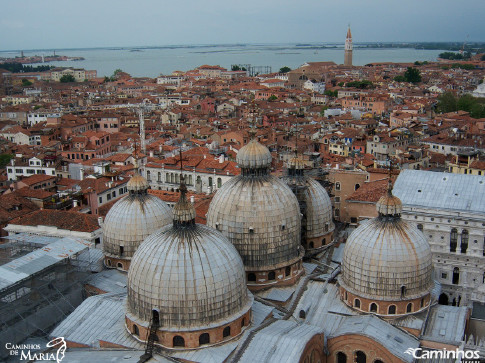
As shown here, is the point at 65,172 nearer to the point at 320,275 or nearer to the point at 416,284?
the point at 320,275

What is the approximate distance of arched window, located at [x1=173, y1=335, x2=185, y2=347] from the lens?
16641 mm

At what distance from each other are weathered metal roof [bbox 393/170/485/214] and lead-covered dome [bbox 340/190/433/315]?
6.17 m

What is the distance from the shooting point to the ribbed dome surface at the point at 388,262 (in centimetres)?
1908

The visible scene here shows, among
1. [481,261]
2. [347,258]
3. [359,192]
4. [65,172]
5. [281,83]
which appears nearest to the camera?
[347,258]

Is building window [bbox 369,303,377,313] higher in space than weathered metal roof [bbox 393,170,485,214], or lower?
lower

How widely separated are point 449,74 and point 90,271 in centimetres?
14415

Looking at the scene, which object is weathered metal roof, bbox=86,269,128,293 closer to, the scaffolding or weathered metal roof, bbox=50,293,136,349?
the scaffolding

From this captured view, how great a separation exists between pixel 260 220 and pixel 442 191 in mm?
10492

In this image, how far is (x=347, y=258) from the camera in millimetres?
20094

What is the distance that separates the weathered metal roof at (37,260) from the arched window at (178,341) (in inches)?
257

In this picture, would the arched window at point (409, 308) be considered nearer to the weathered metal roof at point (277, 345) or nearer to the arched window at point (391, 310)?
the arched window at point (391, 310)

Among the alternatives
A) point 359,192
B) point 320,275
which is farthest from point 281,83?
point 320,275

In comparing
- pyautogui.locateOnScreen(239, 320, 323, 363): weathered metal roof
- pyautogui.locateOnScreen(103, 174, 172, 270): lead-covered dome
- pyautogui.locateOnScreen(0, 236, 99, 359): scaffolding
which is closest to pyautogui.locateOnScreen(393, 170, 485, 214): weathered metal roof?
pyautogui.locateOnScreen(239, 320, 323, 363): weathered metal roof

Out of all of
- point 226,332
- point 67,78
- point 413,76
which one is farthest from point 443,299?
point 67,78
